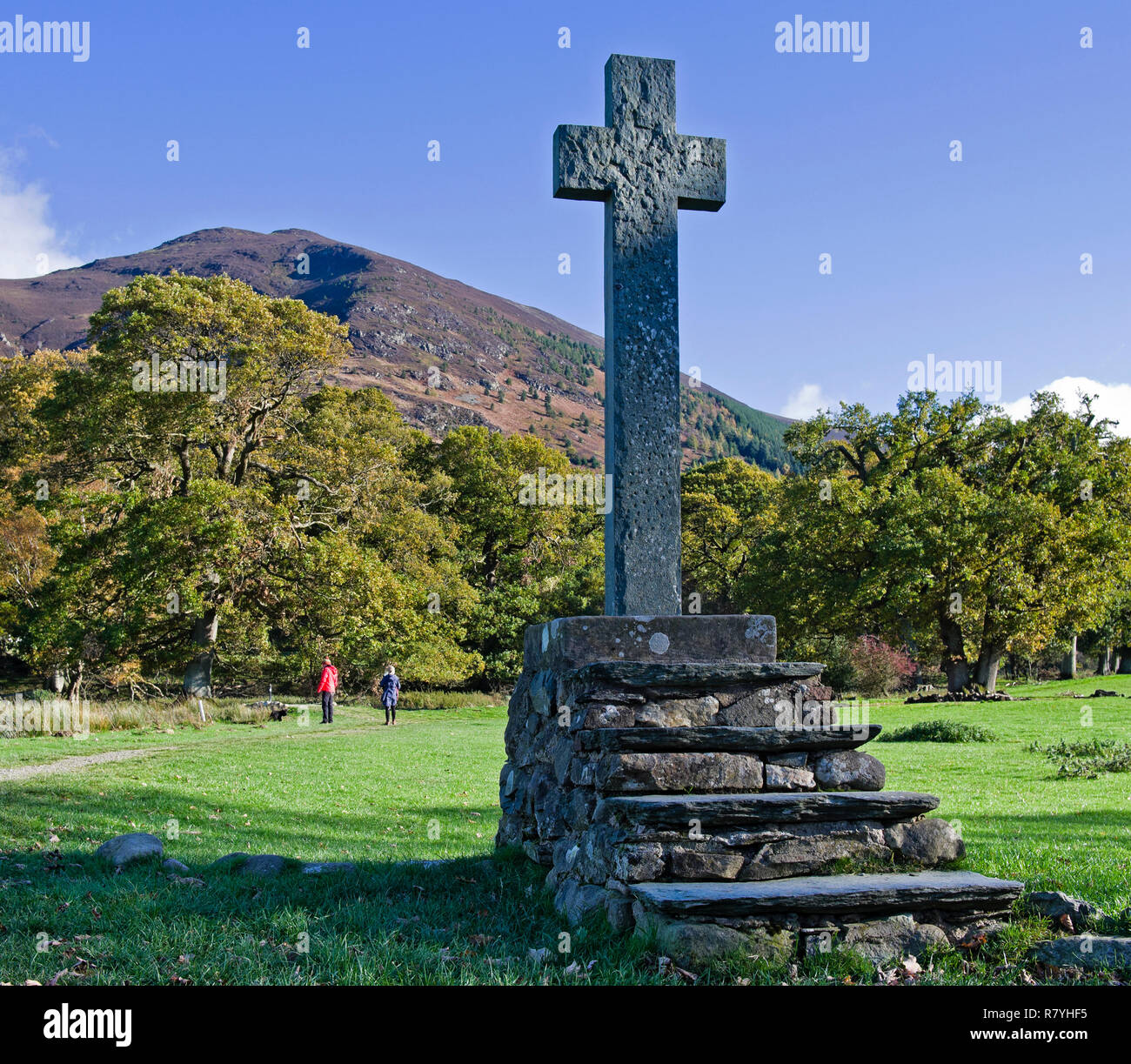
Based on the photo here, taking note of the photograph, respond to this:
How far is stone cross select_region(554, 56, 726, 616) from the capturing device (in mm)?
5250

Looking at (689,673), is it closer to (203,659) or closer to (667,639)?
(667,639)

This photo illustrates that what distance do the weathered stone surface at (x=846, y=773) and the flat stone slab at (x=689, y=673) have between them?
0.44 m

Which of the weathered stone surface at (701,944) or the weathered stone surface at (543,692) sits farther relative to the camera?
the weathered stone surface at (543,692)

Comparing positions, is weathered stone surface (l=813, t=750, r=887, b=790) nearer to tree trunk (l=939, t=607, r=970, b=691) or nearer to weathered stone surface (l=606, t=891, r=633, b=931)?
weathered stone surface (l=606, t=891, r=633, b=931)

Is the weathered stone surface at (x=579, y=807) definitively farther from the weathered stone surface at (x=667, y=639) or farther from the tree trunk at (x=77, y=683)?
the tree trunk at (x=77, y=683)

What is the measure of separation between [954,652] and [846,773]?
84.6ft

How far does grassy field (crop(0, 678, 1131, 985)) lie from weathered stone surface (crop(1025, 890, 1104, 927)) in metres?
0.21

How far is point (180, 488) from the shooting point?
2277 centimetres

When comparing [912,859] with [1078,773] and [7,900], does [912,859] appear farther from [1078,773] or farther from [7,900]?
[1078,773]

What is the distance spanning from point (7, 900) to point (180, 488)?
64.4 ft

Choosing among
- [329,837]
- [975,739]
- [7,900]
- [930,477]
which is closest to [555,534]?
[930,477]

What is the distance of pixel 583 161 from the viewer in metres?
5.45

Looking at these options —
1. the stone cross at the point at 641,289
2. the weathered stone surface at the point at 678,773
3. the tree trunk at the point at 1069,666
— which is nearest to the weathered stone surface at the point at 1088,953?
the weathered stone surface at the point at 678,773

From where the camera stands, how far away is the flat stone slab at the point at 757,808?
3.76 meters
